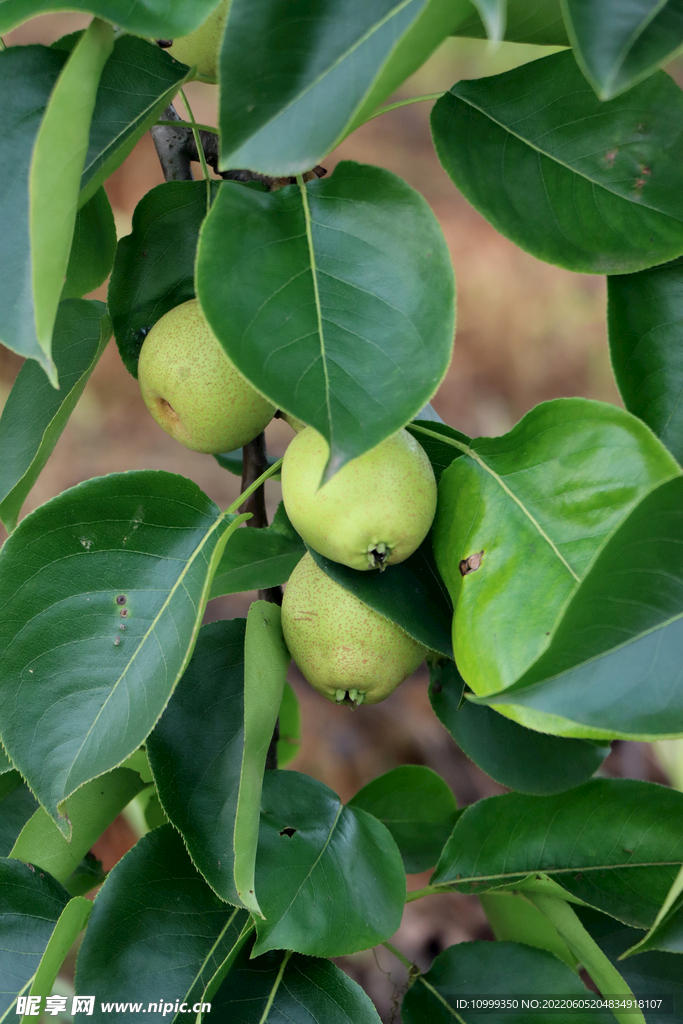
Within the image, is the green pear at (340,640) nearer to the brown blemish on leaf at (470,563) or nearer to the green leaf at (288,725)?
the brown blemish on leaf at (470,563)

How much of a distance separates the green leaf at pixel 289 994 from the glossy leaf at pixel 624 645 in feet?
1.16

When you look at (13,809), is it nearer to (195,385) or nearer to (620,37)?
A: (195,385)

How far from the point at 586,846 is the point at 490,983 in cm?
15

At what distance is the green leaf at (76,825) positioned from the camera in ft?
2.20

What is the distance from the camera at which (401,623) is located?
54 cm

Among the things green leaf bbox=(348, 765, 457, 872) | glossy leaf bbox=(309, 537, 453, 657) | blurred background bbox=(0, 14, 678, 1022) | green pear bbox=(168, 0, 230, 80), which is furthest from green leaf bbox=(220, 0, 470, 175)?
blurred background bbox=(0, 14, 678, 1022)

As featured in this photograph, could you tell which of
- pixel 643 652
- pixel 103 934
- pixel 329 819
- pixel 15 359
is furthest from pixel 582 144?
pixel 15 359

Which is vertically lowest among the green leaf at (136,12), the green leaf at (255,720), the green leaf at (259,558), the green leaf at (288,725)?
the green leaf at (288,725)

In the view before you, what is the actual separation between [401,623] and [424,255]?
0.24 metres

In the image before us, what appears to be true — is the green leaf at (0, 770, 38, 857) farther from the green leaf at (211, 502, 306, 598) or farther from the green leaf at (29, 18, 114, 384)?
the green leaf at (29, 18, 114, 384)

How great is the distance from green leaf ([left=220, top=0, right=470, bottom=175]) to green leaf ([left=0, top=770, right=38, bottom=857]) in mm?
651

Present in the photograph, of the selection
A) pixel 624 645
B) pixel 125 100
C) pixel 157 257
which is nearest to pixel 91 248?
pixel 157 257

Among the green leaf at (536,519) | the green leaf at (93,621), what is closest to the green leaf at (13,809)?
the green leaf at (93,621)

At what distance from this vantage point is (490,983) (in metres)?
0.68
